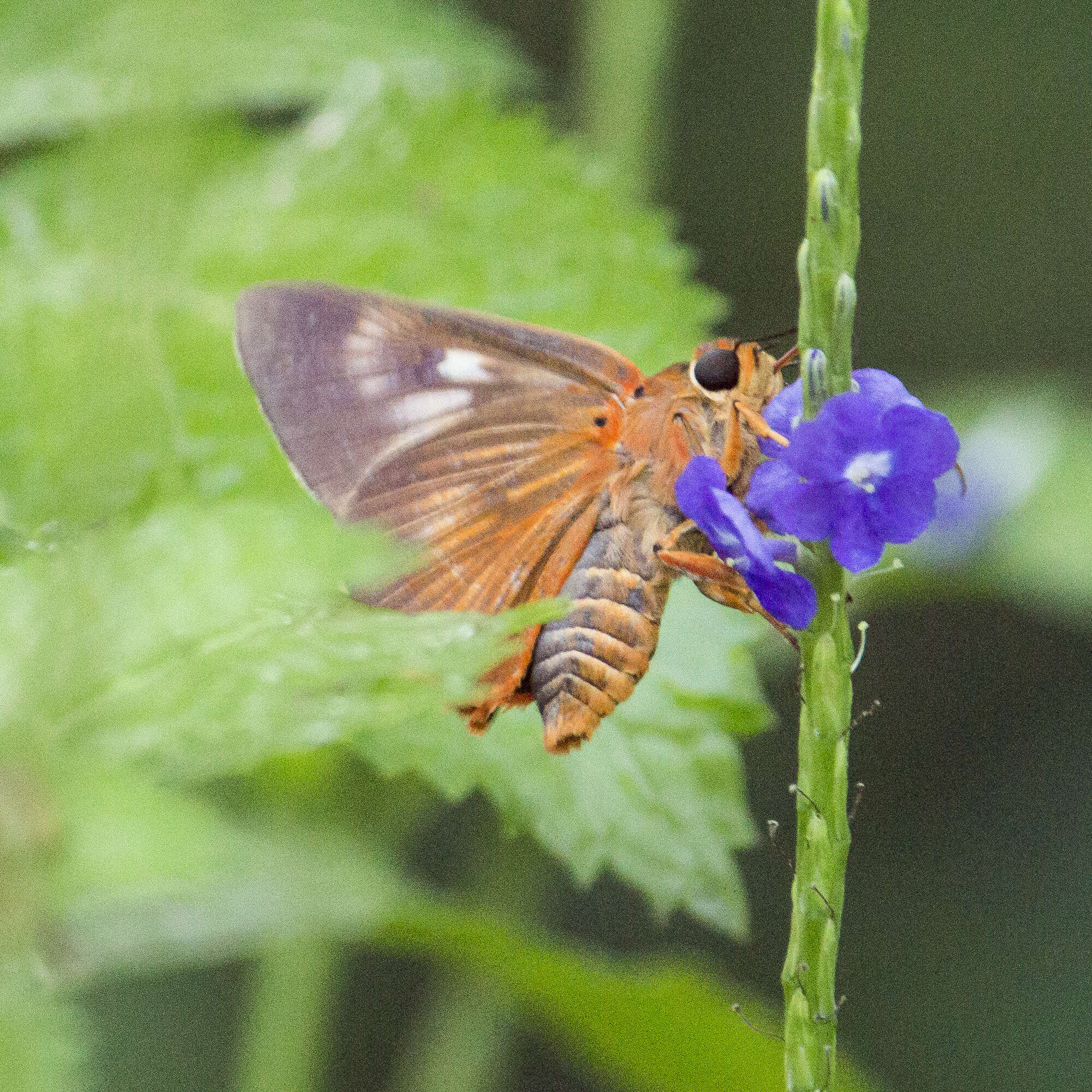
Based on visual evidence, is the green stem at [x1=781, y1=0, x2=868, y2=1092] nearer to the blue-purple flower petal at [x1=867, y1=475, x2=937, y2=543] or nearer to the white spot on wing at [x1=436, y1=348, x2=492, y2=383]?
the blue-purple flower petal at [x1=867, y1=475, x2=937, y2=543]

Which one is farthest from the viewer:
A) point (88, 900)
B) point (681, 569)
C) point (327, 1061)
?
point (327, 1061)

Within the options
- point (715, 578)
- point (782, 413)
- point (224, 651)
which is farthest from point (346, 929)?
point (224, 651)

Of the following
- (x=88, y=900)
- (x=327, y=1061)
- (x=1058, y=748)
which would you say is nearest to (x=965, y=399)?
(x=1058, y=748)

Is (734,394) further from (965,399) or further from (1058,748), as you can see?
(1058,748)

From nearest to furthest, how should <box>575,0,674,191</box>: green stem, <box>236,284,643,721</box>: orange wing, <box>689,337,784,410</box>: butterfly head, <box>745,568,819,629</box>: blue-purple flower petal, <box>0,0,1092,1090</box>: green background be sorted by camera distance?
<box>0,0,1092,1090</box>: green background < <box>745,568,819,629</box>: blue-purple flower petal < <box>689,337,784,410</box>: butterfly head < <box>236,284,643,721</box>: orange wing < <box>575,0,674,191</box>: green stem

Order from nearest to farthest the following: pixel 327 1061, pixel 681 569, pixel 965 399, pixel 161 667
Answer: pixel 161 667, pixel 681 569, pixel 327 1061, pixel 965 399

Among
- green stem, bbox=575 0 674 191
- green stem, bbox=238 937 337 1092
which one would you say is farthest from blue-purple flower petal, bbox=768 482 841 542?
green stem, bbox=575 0 674 191

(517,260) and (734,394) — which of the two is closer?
(734,394)
